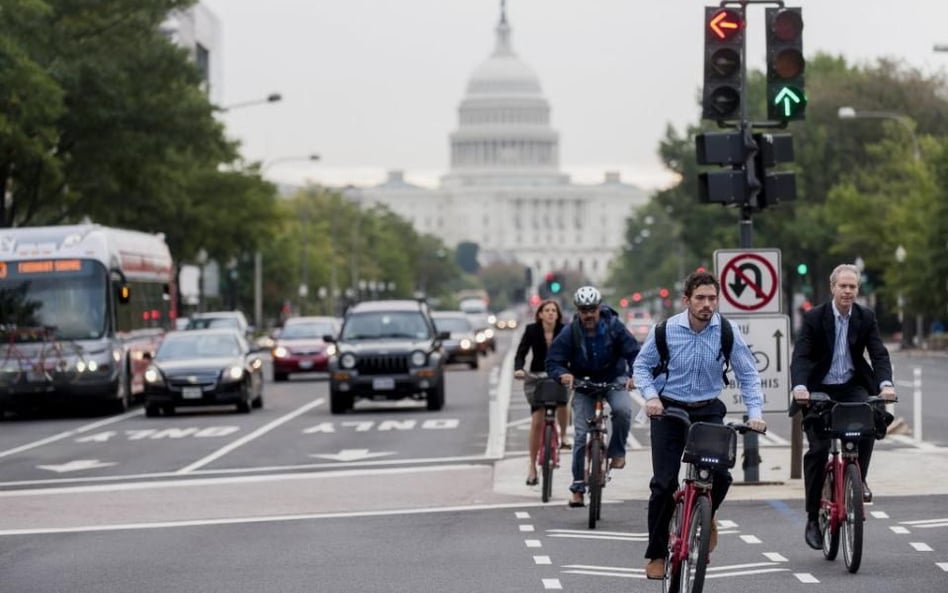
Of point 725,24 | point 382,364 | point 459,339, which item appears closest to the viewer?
point 725,24

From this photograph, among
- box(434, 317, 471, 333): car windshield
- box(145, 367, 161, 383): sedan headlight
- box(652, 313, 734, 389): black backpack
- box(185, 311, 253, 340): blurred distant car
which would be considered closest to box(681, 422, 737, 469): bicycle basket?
box(652, 313, 734, 389): black backpack

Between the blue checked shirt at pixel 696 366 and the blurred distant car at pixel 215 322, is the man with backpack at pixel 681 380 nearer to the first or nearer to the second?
the blue checked shirt at pixel 696 366

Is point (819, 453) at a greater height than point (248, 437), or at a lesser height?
greater

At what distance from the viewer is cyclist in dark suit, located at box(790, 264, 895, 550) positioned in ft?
46.4

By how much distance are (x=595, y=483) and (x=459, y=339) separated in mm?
47235

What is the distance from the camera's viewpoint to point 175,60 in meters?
55.0

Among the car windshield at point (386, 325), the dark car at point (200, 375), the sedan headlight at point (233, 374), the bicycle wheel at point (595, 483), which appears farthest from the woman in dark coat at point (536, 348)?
the car windshield at point (386, 325)

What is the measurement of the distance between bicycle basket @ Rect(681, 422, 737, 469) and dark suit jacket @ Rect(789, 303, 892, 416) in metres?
2.61

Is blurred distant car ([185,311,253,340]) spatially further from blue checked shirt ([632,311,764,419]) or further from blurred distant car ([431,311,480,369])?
blue checked shirt ([632,311,764,419])

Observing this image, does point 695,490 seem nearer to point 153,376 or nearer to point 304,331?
point 153,376

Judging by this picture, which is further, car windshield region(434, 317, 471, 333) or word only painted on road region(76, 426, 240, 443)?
car windshield region(434, 317, 471, 333)

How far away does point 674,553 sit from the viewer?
1158cm

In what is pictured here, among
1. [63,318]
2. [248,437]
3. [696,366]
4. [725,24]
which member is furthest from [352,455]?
[696,366]

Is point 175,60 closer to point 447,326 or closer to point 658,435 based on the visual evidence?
point 447,326
